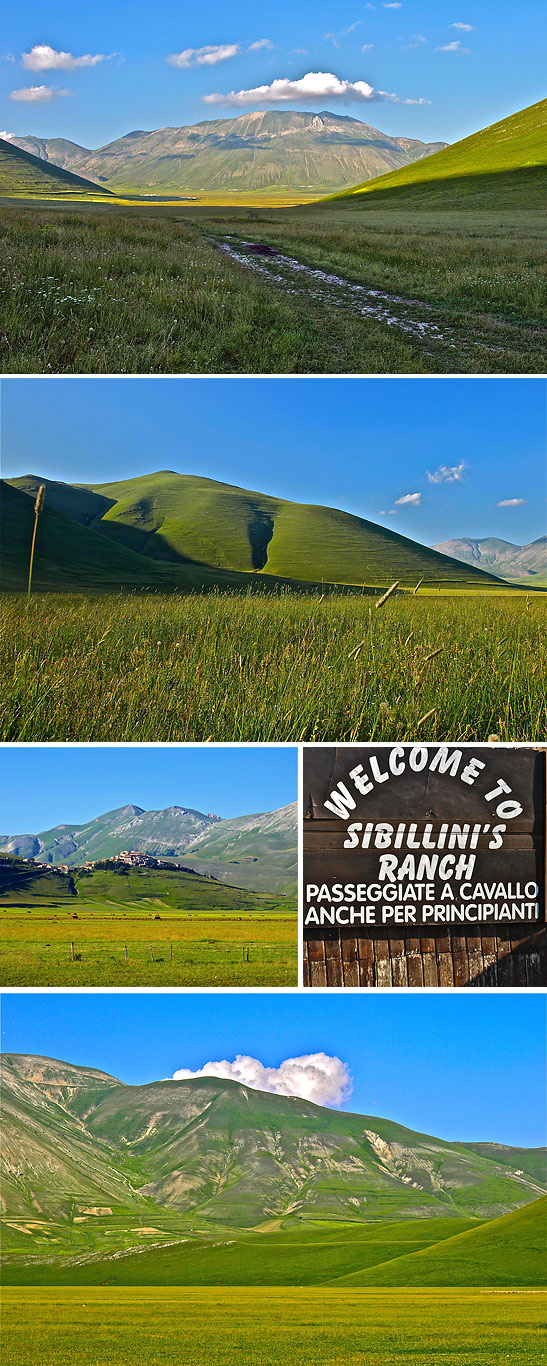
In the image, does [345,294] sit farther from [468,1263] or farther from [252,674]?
[468,1263]

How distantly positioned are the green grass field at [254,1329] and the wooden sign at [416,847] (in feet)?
10.8

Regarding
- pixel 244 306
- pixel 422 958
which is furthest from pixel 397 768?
pixel 244 306

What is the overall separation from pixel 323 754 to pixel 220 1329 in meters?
4.48

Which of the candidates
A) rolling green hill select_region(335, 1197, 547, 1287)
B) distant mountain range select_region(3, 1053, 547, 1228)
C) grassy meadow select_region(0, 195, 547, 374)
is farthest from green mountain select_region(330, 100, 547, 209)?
rolling green hill select_region(335, 1197, 547, 1287)

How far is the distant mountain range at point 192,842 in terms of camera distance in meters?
3.37

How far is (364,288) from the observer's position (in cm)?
1817

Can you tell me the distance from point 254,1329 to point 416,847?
4.90 metres

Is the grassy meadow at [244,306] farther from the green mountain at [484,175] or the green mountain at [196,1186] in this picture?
the green mountain at [484,175]

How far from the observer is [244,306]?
12.0m

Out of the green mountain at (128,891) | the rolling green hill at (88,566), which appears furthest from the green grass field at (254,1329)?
the rolling green hill at (88,566)

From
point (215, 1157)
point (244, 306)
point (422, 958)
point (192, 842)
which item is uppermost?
point (244, 306)

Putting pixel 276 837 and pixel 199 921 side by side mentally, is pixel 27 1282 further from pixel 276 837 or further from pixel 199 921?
pixel 276 837

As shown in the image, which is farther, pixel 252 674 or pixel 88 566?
pixel 88 566

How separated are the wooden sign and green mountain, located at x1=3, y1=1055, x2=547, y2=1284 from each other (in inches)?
97.3
